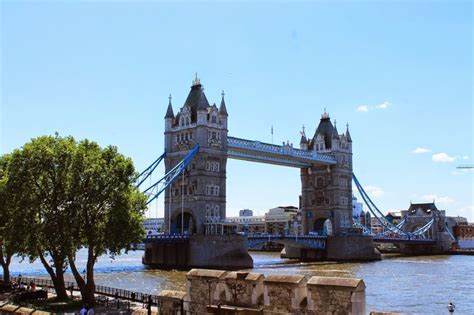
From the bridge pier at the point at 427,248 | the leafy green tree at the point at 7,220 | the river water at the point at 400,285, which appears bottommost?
the bridge pier at the point at 427,248

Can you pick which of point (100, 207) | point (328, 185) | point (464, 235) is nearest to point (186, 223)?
point (328, 185)

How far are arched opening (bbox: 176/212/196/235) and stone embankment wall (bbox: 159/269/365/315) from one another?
7564cm

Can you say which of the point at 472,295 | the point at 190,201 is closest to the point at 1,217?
the point at 472,295

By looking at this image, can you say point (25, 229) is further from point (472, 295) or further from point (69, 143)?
point (472, 295)

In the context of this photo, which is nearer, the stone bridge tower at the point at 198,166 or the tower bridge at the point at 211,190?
the tower bridge at the point at 211,190

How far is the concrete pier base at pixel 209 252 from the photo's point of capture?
85.1 meters

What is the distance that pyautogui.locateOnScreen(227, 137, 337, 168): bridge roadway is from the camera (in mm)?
103250

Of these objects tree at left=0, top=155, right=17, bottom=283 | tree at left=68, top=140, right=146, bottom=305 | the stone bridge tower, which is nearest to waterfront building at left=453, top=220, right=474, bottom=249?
the stone bridge tower

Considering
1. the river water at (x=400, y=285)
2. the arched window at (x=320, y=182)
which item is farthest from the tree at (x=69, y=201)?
the arched window at (x=320, y=182)

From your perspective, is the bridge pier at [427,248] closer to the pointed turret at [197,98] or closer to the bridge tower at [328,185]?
the bridge tower at [328,185]

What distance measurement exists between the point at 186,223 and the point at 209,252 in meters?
15.3

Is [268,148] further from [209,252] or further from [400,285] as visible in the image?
[400,285]

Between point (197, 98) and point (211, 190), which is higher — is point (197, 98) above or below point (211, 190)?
above

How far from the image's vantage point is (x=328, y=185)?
422 ft
